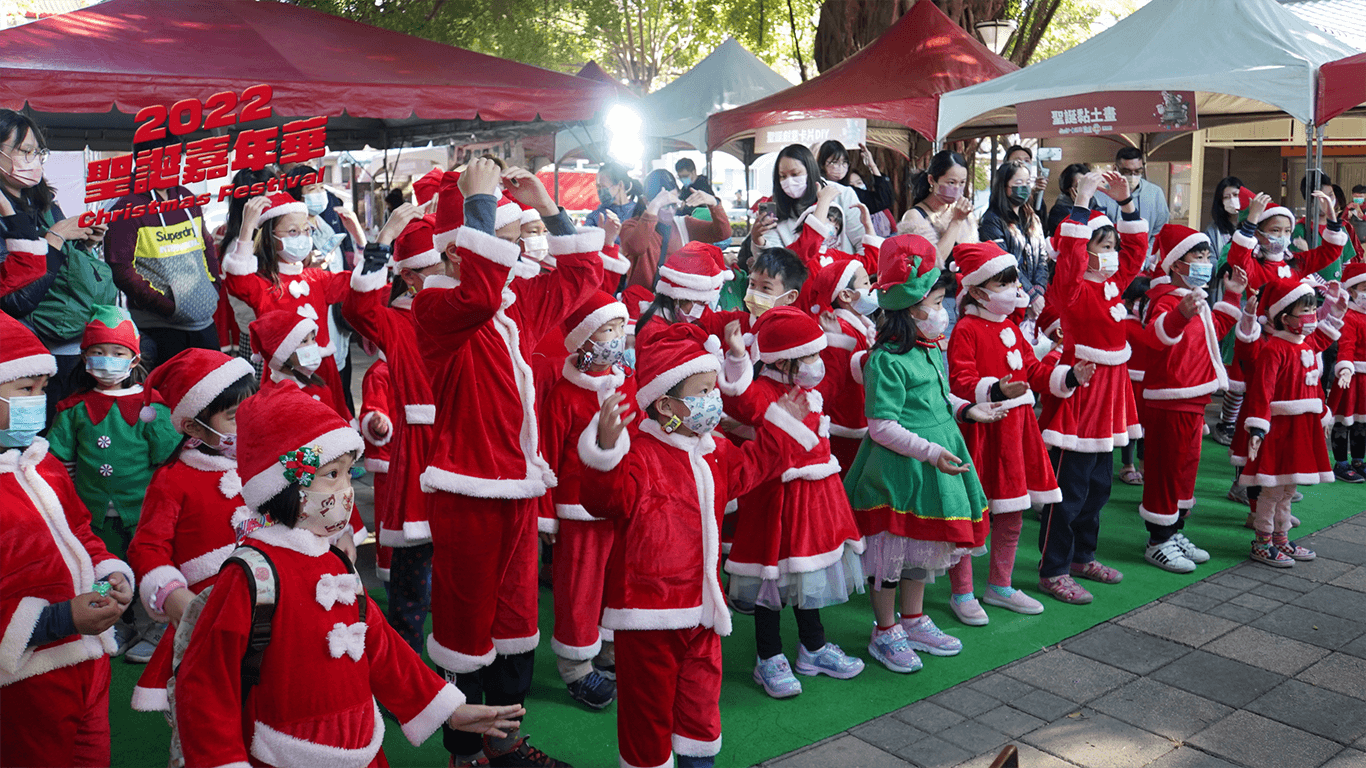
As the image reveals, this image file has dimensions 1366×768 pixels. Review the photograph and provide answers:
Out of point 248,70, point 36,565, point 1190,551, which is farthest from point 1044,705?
point 248,70

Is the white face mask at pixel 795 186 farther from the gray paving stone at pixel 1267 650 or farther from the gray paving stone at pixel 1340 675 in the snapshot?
the gray paving stone at pixel 1340 675

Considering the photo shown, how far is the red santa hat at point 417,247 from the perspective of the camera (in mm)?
4355

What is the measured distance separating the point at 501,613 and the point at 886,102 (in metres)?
7.32

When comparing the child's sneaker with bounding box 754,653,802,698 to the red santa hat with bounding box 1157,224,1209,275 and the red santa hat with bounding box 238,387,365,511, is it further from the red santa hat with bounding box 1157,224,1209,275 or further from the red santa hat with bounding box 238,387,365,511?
the red santa hat with bounding box 1157,224,1209,275

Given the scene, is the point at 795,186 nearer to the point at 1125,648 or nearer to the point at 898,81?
the point at 1125,648

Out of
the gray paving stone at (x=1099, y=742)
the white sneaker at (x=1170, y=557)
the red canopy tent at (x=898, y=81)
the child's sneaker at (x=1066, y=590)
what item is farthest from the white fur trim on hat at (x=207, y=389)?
the red canopy tent at (x=898, y=81)

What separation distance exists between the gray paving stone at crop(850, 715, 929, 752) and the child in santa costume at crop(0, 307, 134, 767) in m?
2.62

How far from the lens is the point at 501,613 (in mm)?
3699

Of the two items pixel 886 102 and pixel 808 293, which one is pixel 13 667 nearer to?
pixel 808 293

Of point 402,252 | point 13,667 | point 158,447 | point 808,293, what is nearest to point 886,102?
point 808,293

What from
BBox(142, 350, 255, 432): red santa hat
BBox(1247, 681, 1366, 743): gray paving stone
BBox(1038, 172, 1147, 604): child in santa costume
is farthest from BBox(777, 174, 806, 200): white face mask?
BBox(142, 350, 255, 432): red santa hat

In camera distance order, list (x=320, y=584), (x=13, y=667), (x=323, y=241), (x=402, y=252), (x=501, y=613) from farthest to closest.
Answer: (x=323, y=241)
(x=402, y=252)
(x=501, y=613)
(x=13, y=667)
(x=320, y=584)

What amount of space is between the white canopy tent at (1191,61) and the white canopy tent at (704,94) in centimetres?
739

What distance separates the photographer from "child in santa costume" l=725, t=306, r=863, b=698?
4.18 metres
